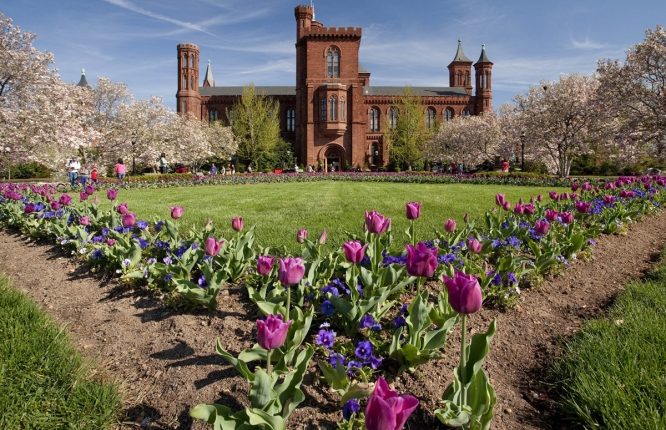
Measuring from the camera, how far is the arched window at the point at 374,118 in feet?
170

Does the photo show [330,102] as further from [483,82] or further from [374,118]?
[483,82]

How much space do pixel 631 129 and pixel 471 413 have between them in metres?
22.9

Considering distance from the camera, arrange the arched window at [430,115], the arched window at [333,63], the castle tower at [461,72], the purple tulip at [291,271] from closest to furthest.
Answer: the purple tulip at [291,271] → the arched window at [333,63] → the arched window at [430,115] → the castle tower at [461,72]

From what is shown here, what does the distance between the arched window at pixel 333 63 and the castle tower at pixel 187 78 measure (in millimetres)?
19742

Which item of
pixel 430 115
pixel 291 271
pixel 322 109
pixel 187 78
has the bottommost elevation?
pixel 291 271

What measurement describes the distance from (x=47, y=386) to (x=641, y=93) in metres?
24.3

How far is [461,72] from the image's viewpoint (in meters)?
66.1

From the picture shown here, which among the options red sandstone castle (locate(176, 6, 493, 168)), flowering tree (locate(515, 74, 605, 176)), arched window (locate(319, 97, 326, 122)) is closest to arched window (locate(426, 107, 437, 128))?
red sandstone castle (locate(176, 6, 493, 168))

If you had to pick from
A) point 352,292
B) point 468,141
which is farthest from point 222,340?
point 468,141

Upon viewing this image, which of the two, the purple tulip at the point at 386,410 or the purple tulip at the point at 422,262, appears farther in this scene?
the purple tulip at the point at 422,262

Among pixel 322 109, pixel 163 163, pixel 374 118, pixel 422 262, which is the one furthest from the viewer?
pixel 374 118

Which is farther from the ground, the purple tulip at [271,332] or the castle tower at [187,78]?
the castle tower at [187,78]

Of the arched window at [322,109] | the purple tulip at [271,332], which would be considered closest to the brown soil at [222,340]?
the purple tulip at [271,332]

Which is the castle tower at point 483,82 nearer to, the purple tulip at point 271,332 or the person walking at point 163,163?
the person walking at point 163,163
